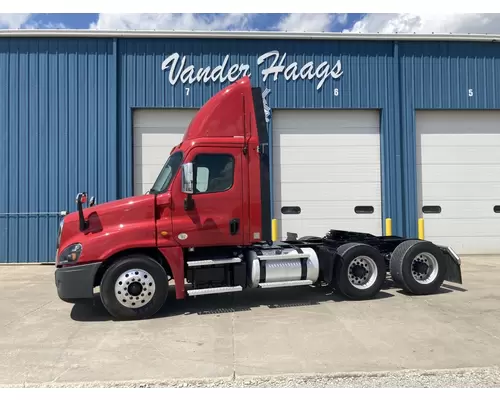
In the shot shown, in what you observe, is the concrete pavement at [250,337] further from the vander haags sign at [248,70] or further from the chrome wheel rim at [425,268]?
the vander haags sign at [248,70]

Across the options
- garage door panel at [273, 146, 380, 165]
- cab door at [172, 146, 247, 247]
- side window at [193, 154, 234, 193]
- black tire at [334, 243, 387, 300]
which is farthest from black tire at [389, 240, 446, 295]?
garage door panel at [273, 146, 380, 165]

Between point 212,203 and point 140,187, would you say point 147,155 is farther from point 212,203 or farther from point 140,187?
point 212,203

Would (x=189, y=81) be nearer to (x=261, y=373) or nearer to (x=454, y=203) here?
(x=454, y=203)

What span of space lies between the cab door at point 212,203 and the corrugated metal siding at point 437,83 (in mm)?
7743

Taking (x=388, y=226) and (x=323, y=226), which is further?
(x=323, y=226)

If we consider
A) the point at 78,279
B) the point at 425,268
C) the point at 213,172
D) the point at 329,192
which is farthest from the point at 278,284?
the point at 329,192

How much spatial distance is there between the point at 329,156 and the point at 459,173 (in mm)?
4078

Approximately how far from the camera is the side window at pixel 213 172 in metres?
6.43

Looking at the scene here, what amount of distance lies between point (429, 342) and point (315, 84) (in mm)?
9090

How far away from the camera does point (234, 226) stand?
6543 millimetres

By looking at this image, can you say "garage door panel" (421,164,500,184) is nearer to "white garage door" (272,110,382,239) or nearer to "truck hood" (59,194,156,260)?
"white garage door" (272,110,382,239)

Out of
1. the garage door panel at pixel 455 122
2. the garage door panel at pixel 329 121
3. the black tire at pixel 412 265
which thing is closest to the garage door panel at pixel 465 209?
the garage door panel at pixel 455 122

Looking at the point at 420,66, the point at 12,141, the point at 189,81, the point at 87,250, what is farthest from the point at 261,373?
the point at 420,66

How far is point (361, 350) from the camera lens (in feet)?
15.4
